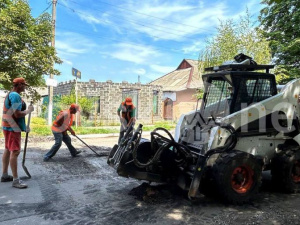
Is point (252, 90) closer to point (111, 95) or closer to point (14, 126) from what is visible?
point (14, 126)

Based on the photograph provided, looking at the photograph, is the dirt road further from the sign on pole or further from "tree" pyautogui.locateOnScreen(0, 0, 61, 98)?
the sign on pole

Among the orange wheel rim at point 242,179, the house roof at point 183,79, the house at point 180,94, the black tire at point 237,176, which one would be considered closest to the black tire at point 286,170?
the black tire at point 237,176

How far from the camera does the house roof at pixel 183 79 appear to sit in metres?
26.8

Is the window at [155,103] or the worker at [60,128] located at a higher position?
the window at [155,103]

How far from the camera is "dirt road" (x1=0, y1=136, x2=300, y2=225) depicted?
12.5 feet

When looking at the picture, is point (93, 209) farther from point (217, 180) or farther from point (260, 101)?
point (260, 101)

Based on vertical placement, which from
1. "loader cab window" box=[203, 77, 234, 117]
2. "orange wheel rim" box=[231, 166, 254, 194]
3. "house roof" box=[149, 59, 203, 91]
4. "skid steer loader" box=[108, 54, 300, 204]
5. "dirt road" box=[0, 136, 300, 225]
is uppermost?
"house roof" box=[149, 59, 203, 91]

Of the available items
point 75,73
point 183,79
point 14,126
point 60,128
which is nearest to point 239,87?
point 14,126

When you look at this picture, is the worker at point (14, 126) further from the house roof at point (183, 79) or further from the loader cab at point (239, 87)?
the house roof at point (183, 79)

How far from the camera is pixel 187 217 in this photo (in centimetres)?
391

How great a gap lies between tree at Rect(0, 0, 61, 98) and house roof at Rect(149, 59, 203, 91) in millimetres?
14466

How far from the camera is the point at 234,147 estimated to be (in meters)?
4.65

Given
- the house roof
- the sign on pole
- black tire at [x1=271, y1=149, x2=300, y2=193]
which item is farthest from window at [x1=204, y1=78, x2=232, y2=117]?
the house roof

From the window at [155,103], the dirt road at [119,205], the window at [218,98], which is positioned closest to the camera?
the dirt road at [119,205]
